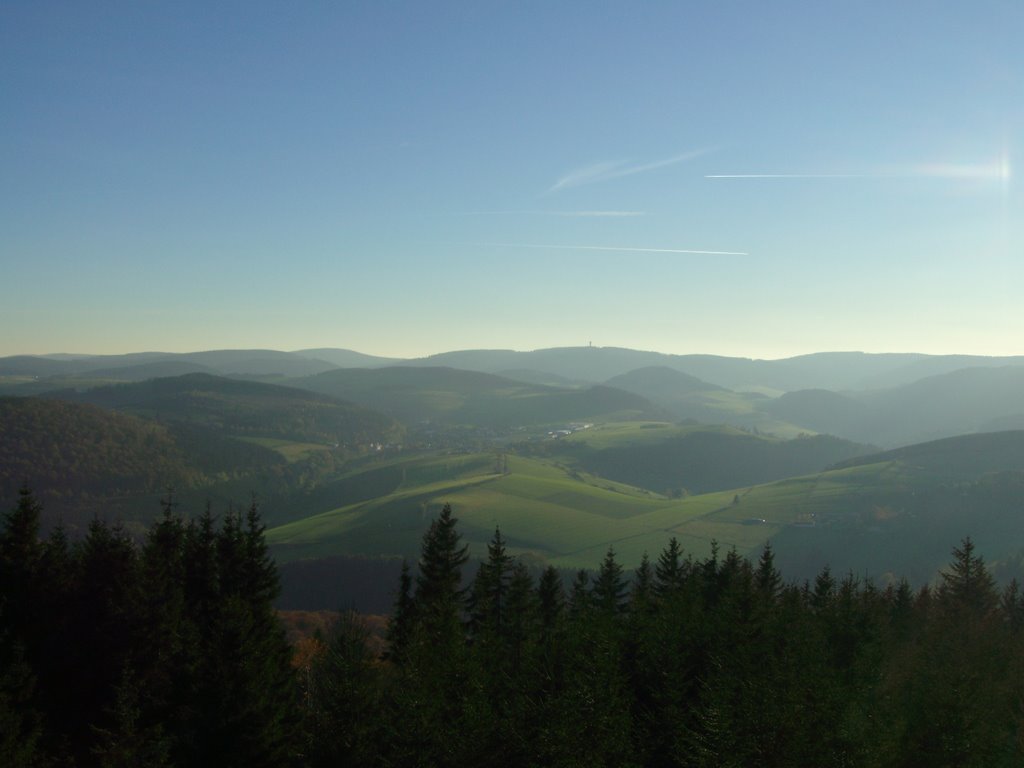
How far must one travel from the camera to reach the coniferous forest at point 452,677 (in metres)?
21.4

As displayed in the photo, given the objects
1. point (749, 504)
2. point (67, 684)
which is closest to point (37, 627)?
point (67, 684)

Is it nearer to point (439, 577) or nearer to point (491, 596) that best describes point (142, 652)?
point (439, 577)

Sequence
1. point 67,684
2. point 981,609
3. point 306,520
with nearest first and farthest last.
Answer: point 67,684
point 981,609
point 306,520

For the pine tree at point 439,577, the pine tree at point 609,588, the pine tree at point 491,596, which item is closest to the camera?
the pine tree at point 439,577

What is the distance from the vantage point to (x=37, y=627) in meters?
29.7

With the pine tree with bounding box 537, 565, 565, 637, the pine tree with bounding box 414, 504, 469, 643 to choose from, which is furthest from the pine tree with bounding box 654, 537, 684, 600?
the pine tree with bounding box 414, 504, 469, 643

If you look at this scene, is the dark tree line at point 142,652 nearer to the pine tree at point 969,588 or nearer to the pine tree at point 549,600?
the pine tree at point 549,600

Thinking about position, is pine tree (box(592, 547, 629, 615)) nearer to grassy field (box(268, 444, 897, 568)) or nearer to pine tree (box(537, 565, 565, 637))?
pine tree (box(537, 565, 565, 637))

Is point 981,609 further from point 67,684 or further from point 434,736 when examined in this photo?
point 67,684

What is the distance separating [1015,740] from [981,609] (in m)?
24.5

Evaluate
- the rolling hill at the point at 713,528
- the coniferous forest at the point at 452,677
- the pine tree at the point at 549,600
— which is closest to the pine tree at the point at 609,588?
the coniferous forest at the point at 452,677

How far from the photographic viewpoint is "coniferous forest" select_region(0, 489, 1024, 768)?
21.4 meters

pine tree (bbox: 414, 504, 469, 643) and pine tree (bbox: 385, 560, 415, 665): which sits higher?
pine tree (bbox: 414, 504, 469, 643)

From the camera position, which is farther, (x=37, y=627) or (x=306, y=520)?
(x=306, y=520)
